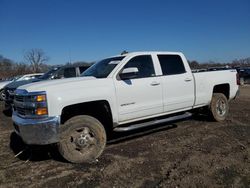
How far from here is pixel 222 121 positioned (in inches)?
301

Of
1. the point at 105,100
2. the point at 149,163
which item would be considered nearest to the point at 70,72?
the point at 105,100

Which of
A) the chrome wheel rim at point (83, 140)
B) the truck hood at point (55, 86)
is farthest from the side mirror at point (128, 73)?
the chrome wheel rim at point (83, 140)

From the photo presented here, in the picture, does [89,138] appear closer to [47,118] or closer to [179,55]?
[47,118]

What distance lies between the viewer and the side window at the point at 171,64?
20.3 feet

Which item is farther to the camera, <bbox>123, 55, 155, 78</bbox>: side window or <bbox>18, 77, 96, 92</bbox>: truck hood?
<bbox>123, 55, 155, 78</bbox>: side window

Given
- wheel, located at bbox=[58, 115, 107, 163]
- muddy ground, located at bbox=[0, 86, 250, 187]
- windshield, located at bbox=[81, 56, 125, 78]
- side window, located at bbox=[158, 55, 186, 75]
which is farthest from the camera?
side window, located at bbox=[158, 55, 186, 75]

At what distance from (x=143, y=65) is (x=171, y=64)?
878mm

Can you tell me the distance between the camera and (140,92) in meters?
5.48

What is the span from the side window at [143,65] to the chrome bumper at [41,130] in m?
2.05

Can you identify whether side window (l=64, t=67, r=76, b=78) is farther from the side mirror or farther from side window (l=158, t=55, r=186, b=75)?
the side mirror

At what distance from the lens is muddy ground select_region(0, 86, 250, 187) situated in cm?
393

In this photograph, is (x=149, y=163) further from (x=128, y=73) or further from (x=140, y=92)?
(x=128, y=73)

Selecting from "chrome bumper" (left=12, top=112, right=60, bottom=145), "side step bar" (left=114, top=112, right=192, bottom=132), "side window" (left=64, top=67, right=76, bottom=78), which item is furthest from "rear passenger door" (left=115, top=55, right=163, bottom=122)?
"side window" (left=64, top=67, right=76, bottom=78)

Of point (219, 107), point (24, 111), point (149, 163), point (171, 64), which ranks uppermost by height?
point (171, 64)
